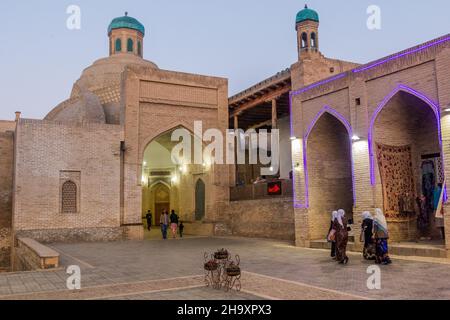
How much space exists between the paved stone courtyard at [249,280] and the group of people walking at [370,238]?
9.6 inches

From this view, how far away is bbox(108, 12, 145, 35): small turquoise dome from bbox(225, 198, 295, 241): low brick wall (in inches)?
649

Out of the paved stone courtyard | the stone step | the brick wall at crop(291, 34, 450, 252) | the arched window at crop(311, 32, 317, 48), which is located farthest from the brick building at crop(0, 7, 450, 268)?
the arched window at crop(311, 32, 317, 48)

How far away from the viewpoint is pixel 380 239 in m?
9.41

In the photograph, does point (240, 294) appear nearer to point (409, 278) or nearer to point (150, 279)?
point (150, 279)

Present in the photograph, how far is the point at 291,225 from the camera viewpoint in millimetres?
15719

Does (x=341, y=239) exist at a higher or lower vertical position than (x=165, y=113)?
lower

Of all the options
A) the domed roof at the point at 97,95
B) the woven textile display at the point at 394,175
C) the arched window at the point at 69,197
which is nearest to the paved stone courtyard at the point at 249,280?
the woven textile display at the point at 394,175

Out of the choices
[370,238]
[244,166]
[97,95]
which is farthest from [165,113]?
[370,238]

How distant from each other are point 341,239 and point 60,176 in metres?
11.5

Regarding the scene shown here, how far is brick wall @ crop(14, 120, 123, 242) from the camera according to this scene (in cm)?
1650

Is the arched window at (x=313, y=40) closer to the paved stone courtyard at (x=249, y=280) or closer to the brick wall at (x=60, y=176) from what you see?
the brick wall at (x=60, y=176)

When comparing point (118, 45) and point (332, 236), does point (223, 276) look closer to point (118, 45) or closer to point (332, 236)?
point (332, 236)

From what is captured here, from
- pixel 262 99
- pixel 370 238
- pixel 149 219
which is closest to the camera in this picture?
pixel 370 238

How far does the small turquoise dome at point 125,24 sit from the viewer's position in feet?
99.9
